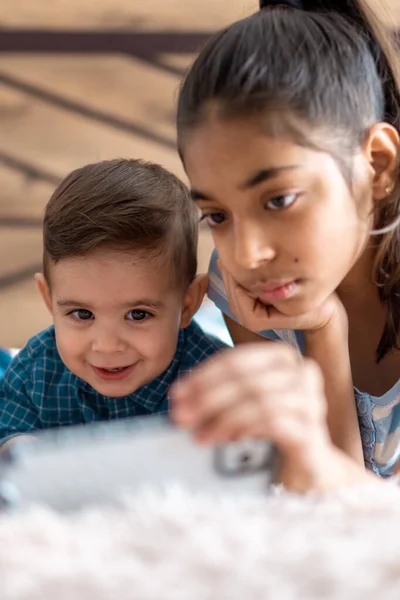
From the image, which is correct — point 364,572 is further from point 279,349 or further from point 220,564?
point 279,349

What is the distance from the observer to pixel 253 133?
75cm

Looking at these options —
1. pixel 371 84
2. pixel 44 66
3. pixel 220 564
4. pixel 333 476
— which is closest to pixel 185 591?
pixel 220 564

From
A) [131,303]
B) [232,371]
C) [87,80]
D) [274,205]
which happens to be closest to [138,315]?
[131,303]

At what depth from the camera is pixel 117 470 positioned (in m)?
0.39

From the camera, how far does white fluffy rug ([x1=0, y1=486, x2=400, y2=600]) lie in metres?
0.30

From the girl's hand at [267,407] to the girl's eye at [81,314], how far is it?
0.51 metres

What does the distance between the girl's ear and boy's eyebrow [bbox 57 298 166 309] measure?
0.30 m

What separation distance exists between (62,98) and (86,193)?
173 centimetres

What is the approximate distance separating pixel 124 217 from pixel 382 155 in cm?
32

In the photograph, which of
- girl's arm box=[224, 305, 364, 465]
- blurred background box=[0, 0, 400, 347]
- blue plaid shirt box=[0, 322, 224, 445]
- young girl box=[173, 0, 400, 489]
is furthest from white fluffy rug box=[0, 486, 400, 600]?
blurred background box=[0, 0, 400, 347]

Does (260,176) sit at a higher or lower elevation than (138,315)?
higher

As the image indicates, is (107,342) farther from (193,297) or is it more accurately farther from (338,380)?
(338,380)

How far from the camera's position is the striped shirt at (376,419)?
3.37 feet

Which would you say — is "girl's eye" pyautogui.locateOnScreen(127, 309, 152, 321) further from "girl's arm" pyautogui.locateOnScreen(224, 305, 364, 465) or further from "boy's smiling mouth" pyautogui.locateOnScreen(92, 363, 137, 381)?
"girl's arm" pyautogui.locateOnScreen(224, 305, 364, 465)
